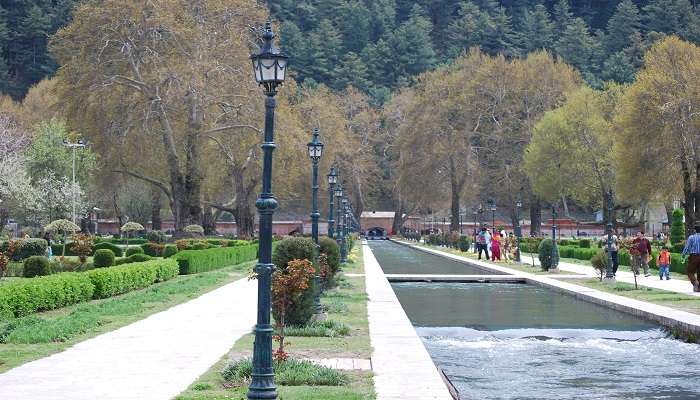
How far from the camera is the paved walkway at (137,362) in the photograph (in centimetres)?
1055

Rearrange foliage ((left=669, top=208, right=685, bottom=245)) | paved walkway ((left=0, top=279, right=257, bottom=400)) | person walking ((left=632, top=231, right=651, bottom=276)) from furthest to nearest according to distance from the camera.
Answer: foliage ((left=669, top=208, right=685, bottom=245)) < person walking ((left=632, top=231, right=651, bottom=276)) < paved walkway ((left=0, top=279, right=257, bottom=400))

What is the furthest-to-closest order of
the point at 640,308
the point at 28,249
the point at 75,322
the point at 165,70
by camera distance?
the point at 165,70 < the point at 28,249 < the point at 640,308 < the point at 75,322

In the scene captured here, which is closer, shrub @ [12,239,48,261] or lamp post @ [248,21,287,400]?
lamp post @ [248,21,287,400]

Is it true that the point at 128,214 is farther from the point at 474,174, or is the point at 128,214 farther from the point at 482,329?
the point at 482,329

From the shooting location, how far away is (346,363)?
12.8m

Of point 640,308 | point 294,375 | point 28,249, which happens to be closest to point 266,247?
point 294,375

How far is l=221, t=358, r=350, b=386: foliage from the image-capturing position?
11.2 metres

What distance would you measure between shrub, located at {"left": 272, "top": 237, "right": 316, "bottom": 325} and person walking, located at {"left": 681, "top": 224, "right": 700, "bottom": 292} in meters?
10.4

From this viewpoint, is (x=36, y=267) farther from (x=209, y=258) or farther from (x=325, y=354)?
(x=325, y=354)

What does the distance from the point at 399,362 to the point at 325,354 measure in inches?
48.4

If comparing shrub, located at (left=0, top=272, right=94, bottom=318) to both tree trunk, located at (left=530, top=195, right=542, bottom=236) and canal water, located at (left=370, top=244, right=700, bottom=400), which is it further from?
tree trunk, located at (left=530, top=195, right=542, bottom=236)

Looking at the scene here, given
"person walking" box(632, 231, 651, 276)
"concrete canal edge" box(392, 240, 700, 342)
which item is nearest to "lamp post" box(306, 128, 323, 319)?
"concrete canal edge" box(392, 240, 700, 342)

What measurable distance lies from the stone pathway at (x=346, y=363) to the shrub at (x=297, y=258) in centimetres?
307

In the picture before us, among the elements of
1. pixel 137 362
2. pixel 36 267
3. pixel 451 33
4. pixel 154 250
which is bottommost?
pixel 137 362
